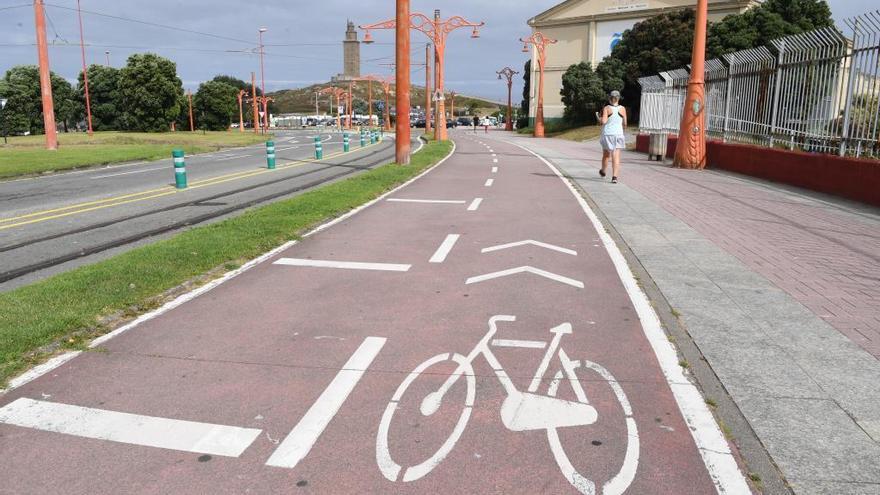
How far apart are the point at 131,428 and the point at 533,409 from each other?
218cm

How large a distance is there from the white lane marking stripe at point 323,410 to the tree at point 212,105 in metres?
97.1

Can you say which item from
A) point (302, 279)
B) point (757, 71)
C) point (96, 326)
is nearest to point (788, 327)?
point (302, 279)

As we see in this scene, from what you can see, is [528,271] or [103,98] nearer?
[528,271]

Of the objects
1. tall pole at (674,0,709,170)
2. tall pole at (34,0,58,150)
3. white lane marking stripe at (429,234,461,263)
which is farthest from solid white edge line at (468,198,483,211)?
tall pole at (34,0,58,150)

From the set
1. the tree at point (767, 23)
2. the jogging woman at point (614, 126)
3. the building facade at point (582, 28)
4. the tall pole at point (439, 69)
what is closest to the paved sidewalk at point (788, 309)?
the jogging woman at point (614, 126)

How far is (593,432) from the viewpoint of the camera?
3.50 meters

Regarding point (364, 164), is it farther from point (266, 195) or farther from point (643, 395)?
point (643, 395)

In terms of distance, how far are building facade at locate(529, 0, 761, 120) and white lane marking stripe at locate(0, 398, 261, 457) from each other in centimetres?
7064

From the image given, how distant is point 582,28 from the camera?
243 feet

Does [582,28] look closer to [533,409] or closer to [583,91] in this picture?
[583,91]

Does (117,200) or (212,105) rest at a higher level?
(212,105)

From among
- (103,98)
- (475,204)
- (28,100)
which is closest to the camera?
(475,204)

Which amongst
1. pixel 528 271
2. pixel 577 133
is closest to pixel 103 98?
pixel 577 133

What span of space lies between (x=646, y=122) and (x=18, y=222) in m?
22.9
